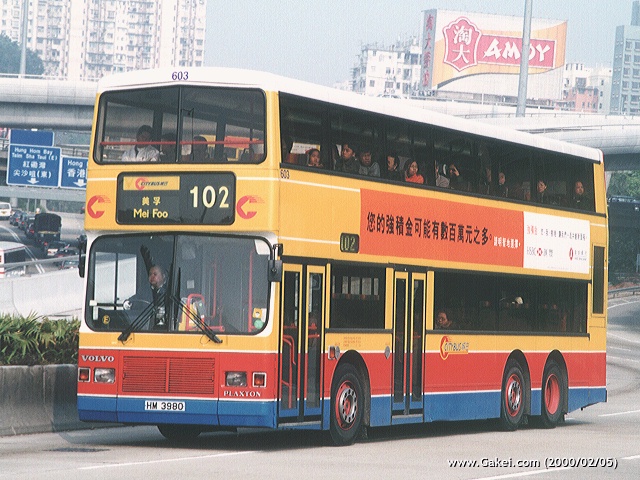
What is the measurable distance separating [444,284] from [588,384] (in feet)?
18.0

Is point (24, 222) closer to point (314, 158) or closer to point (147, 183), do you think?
point (314, 158)

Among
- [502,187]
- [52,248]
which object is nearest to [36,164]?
[52,248]

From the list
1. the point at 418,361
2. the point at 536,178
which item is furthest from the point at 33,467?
the point at 536,178

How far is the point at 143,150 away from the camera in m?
15.5

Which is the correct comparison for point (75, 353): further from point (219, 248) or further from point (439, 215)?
point (439, 215)

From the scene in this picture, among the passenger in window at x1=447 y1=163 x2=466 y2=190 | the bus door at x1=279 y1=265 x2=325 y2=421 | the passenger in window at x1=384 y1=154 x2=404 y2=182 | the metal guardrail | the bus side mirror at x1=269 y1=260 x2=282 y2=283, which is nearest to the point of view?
the bus side mirror at x1=269 y1=260 x2=282 y2=283

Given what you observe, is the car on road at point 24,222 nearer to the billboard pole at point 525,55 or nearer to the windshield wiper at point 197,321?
the billboard pole at point 525,55

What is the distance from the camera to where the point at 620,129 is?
6438 centimetres

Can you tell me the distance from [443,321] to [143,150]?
520 cm

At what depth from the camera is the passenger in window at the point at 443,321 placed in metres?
18.4

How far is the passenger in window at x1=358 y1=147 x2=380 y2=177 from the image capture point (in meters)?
16.8

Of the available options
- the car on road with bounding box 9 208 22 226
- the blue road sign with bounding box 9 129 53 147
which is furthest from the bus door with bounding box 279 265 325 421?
the car on road with bounding box 9 208 22 226

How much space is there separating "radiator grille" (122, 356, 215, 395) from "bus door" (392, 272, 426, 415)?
3.31 metres

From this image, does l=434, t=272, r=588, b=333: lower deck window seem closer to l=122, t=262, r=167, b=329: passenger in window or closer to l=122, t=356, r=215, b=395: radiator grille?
l=122, t=356, r=215, b=395: radiator grille
